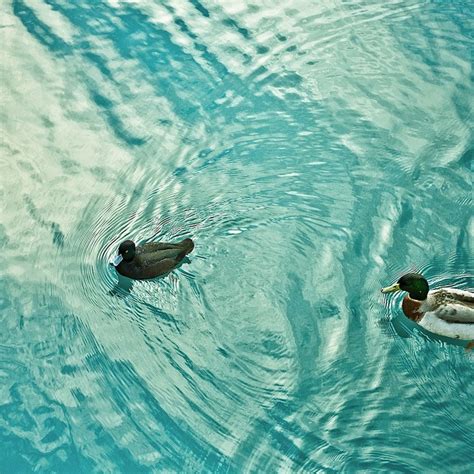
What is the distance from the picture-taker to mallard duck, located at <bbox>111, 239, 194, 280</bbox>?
5.50m

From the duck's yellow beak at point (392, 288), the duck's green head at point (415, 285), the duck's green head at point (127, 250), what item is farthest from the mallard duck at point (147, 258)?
the duck's green head at point (415, 285)

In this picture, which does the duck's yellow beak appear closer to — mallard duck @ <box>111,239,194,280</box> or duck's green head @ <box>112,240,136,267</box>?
mallard duck @ <box>111,239,194,280</box>

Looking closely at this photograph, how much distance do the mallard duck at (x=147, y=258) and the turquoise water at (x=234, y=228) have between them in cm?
10

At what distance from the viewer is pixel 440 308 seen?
5285 millimetres

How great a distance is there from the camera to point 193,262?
18.6ft

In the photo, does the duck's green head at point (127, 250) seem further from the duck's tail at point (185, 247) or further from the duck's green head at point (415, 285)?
the duck's green head at point (415, 285)

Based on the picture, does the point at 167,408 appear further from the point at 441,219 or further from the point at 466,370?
the point at 441,219

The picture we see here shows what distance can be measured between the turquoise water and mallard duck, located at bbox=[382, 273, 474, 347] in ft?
0.28

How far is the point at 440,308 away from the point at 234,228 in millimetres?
1375

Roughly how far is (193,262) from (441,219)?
5.38 feet

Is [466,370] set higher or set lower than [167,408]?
higher

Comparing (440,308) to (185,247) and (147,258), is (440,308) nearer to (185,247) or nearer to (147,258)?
(185,247)

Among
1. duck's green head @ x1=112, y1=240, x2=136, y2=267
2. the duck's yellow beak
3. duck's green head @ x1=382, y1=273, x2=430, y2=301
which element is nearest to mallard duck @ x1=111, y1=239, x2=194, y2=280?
duck's green head @ x1=112, y1=240, x2=136, y2=267

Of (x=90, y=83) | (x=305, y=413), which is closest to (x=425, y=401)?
(x=305, y=413)
